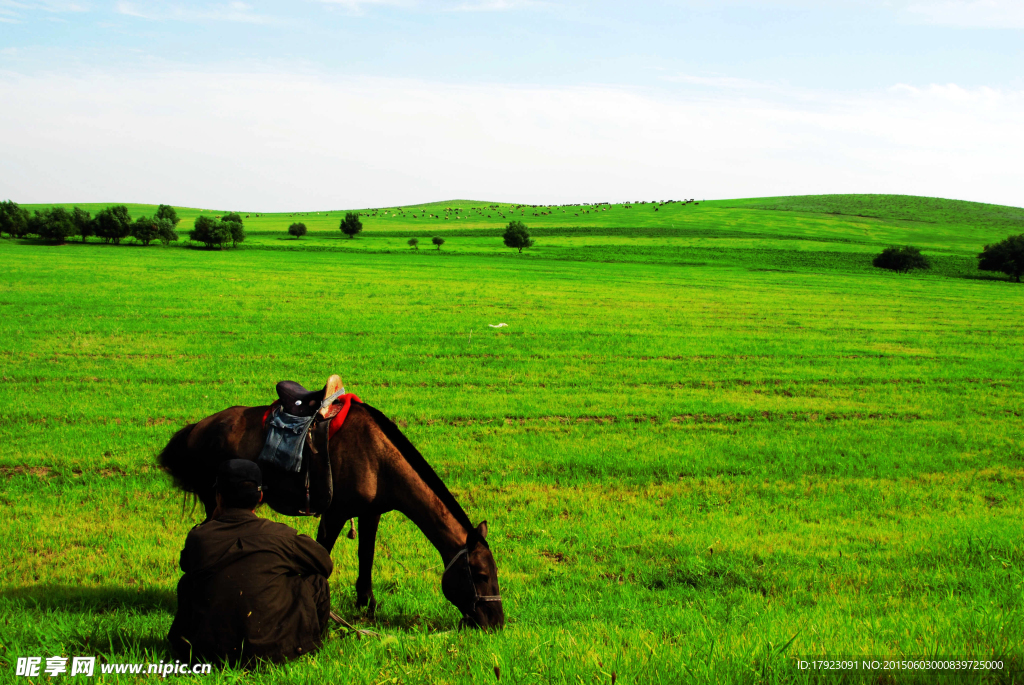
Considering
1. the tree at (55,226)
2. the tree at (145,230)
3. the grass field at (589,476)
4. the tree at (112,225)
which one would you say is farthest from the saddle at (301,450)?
the tree at (112,225)

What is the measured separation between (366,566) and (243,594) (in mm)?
1877

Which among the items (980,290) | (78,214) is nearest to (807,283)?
(980,290)

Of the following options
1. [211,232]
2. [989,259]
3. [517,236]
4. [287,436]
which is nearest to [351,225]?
[211,232]

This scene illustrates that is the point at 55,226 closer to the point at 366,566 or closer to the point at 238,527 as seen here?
the point at 366,566

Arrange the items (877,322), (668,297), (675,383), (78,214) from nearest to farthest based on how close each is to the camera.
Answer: (675,383)
(877,322)
(668,297)
(78,214)

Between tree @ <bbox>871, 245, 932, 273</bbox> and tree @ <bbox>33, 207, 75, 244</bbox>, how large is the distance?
4141 inches

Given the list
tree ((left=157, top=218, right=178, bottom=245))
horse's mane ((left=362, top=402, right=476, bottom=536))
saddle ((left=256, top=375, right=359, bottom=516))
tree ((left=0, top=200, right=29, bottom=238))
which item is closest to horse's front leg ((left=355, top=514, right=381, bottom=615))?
saddle ((left=256, top=375, right=359, bottom=516))

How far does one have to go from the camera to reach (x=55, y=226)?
82062mm

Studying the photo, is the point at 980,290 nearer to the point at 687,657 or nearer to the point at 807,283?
the point at 807,283

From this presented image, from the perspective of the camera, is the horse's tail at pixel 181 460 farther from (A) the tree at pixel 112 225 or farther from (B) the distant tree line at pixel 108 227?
(A) the tree at pixel 112 225

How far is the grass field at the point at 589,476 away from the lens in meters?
4.39

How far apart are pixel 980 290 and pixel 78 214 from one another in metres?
108

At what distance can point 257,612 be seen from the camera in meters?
4.07

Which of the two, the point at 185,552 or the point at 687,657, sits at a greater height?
the point at 185,552
